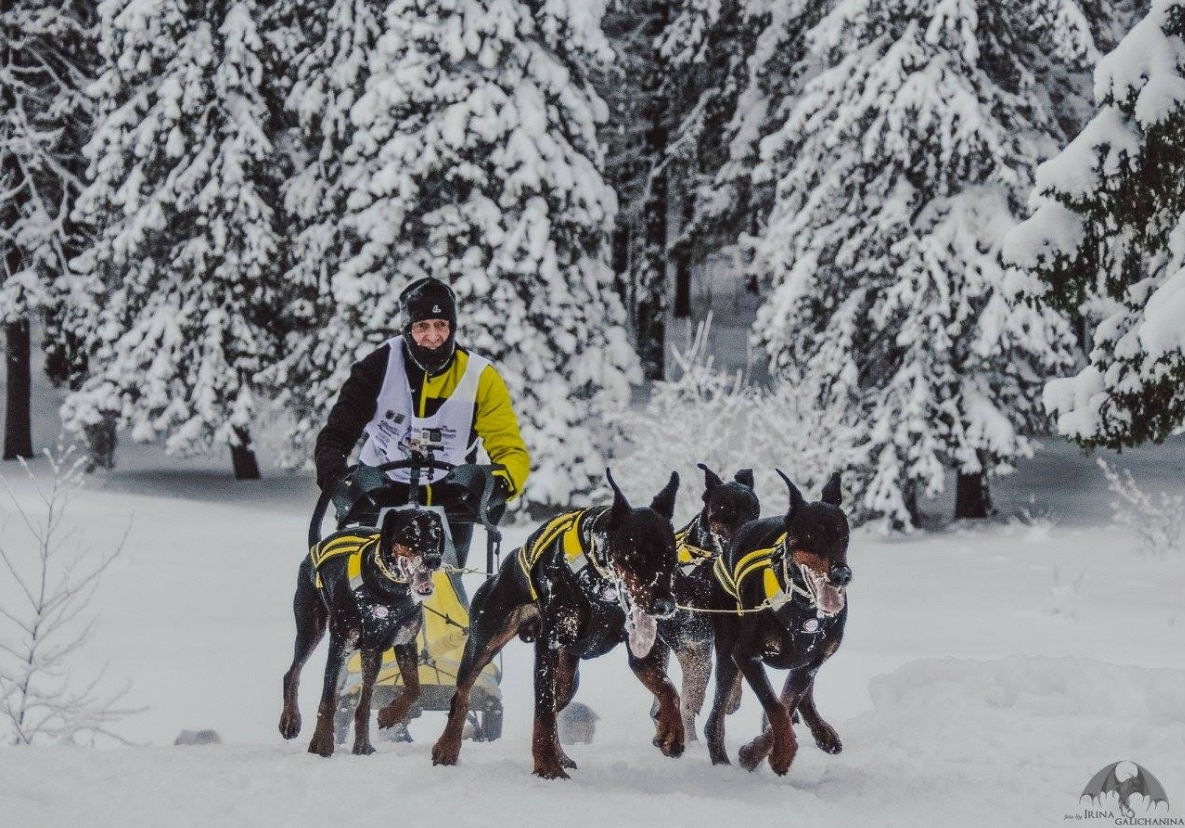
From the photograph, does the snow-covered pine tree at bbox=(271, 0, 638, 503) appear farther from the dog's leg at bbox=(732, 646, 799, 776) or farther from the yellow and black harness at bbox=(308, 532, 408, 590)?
the dog's leg at bbox=(732, 646, 799, 776)

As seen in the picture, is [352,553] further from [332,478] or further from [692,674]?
[692,674]

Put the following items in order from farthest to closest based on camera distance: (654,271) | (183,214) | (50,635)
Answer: (654,271) < (183,214) < (50,635)

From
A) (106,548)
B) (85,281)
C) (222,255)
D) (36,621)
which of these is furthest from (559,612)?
(85,281)

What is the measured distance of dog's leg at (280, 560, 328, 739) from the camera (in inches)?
226

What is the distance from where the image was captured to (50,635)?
35.7ft

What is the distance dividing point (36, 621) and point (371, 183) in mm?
10738

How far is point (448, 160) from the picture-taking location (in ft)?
56.4

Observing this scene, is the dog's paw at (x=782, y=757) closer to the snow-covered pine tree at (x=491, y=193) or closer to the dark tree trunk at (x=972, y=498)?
the snow-covered pine tree at (x=491, y=193)

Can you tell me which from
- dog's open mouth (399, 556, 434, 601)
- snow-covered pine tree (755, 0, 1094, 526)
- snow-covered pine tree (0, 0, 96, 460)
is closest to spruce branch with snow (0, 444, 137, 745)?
dog's open mouth (399, 556, 434, 601)

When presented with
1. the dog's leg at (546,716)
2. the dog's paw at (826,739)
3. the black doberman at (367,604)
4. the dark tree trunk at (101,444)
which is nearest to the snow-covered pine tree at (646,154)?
the dark tree trunk at (101,444)

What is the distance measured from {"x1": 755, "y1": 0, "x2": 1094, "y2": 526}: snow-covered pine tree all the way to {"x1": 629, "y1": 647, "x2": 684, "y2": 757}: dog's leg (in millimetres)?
11244

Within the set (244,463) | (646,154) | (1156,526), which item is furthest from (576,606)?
(646,154)

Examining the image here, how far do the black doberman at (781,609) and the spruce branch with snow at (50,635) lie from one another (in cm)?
358

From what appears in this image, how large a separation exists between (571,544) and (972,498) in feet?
46.8
